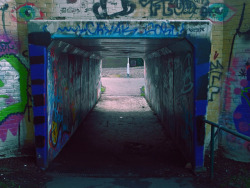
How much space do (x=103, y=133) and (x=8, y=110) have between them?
324 cm

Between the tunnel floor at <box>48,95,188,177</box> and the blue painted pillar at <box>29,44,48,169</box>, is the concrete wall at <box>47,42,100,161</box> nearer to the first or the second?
the blue painted pillar at <box>29,44,48,169</box>

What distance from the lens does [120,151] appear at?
5.92 m

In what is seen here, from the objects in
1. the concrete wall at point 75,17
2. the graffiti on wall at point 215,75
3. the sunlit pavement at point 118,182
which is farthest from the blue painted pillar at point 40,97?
the graffiti on wall at point 215,75

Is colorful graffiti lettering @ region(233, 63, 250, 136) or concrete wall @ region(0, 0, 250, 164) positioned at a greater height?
concrete wall @ region(0, 0, 250, 164)

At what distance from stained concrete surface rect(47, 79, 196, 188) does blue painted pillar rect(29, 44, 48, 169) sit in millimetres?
413

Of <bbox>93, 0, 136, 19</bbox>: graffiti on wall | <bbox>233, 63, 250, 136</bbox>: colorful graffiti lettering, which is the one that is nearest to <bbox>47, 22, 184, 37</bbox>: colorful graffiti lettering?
<bbox>93, 0, 136, 19</bbox>: graffiti on wall

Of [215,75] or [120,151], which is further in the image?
[120,151]

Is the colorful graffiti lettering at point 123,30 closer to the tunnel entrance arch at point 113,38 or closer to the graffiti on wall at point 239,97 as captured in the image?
the tunnel entrance arch at point 113,38

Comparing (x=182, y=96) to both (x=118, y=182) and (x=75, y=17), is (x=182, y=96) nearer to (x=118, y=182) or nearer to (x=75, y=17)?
(x=118, y=182)

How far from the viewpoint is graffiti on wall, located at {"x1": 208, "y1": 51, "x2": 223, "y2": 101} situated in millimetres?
5102

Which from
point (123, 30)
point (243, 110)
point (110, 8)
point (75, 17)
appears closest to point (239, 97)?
point (243, 110)

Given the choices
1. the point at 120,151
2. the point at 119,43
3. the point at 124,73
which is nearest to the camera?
the point at 120,151

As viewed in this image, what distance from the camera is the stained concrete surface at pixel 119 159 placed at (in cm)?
435

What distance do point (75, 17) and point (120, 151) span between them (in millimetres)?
3303
